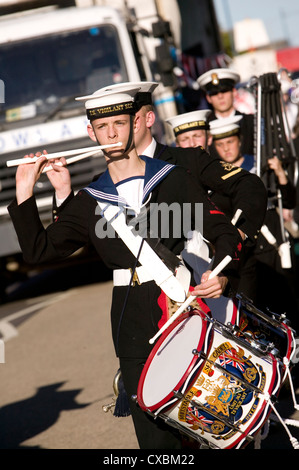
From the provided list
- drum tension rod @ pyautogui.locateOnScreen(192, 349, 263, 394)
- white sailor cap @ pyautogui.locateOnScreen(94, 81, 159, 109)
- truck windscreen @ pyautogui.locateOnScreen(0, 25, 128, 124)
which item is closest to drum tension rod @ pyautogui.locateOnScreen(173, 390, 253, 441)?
drum tension rod @ pyautogui.locateOnScreen(192, 349, 263, 394)

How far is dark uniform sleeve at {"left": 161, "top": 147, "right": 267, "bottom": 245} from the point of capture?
Result: 383cm

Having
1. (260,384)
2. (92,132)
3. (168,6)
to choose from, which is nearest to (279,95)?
(92,132)

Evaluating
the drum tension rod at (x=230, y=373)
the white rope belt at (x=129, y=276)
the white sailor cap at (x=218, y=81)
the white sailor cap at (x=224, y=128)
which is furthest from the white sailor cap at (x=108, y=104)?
the white sailor cap at (x=218, y=81)

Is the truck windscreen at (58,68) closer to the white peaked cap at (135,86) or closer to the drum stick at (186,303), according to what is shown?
the white peaked cap at (135,86)

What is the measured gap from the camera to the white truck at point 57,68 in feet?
32.2

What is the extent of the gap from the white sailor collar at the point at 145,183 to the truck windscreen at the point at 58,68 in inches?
244

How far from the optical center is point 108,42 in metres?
9.92

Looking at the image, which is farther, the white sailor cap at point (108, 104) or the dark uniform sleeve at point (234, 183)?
the dark uniform sleeve at point (234, 183)

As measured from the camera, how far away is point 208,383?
10.8 ft

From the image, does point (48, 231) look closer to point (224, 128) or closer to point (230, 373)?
point (230, 373)

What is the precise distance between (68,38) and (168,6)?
265 centimetres

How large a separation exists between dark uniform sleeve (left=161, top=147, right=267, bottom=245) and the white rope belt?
1.76 ft

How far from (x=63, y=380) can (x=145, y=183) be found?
4.17 m

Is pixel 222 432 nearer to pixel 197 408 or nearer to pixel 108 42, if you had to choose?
pixel 197 408
